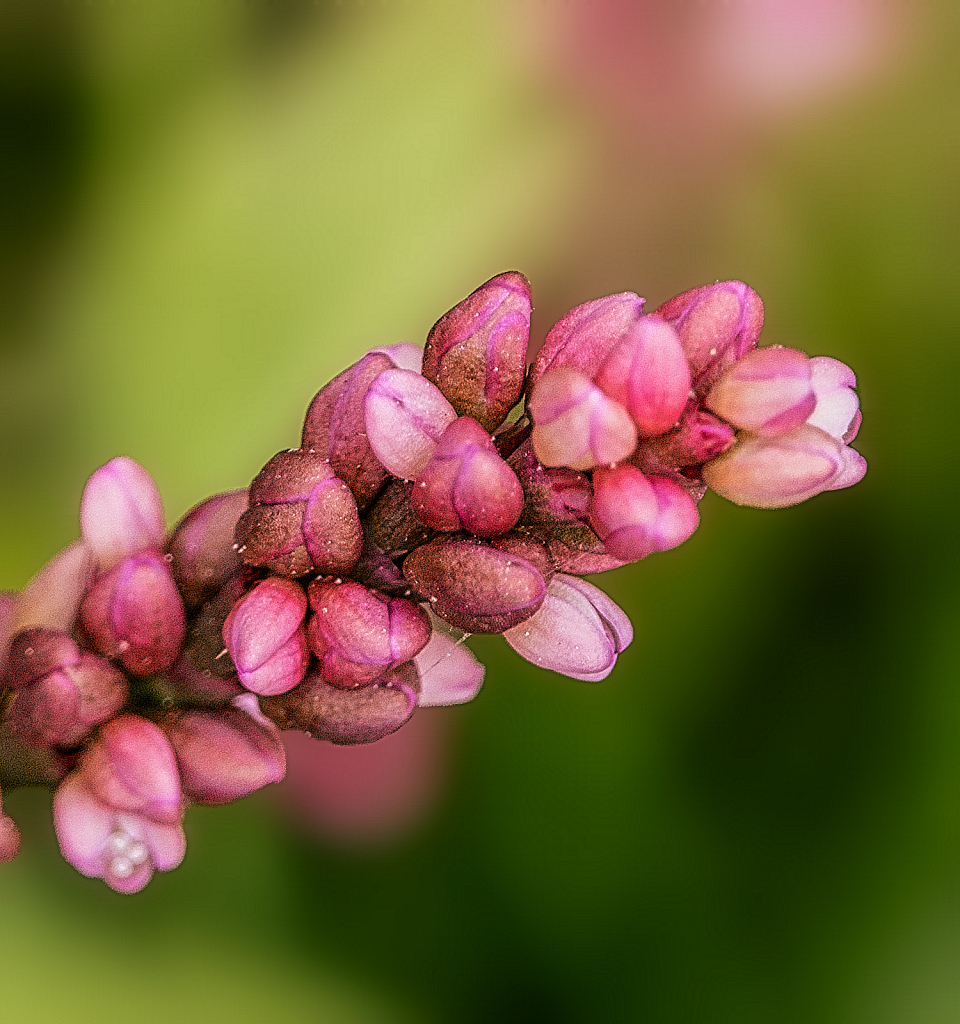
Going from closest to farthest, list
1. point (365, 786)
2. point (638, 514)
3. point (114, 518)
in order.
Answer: point (638, 514) → point (114, 518) → point (365, 786)

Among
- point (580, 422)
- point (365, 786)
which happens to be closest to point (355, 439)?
point (580, 422)

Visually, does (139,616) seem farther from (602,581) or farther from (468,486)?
A: (602,581)

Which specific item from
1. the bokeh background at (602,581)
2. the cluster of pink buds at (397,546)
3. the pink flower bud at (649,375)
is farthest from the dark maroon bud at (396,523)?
the bokeh background at (602,581)

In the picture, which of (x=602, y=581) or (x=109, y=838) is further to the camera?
(x=602, y=581)

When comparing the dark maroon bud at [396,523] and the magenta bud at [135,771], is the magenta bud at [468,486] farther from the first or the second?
the magenta bud at [135,771]

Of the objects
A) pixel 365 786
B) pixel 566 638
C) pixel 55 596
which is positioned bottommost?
pixel 365 786

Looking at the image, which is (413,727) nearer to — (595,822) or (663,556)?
(595,822)
